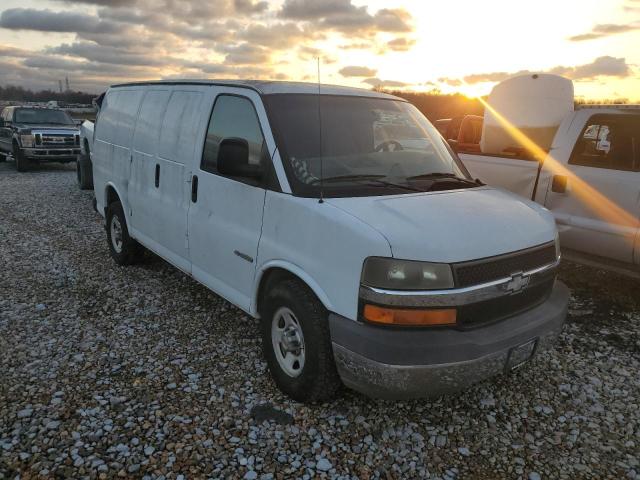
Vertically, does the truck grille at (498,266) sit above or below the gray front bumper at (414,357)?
above

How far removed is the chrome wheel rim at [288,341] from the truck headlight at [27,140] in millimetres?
14459

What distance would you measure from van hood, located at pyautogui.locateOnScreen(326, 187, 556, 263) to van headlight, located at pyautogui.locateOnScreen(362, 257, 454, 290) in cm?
4

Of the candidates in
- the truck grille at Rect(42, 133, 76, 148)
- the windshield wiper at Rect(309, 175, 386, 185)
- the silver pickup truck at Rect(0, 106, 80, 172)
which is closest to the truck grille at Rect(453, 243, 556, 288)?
the windshield wiper at Rect(309, 175, 386, 185)

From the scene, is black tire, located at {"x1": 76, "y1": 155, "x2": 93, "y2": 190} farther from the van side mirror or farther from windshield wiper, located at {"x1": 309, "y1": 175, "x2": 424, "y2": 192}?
windshield wiper, located at {"x1": 309, "y1": 175, "x2": 424, "y2": 192}

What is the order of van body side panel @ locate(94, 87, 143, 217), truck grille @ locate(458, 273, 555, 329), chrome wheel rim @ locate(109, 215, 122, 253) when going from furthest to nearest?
chrome wheel rim @ locate(109, 215, 122, 253), van body side panel @ locate(94, 87, 143, 217), truck grille @ locate(458, 273, 555, 329)

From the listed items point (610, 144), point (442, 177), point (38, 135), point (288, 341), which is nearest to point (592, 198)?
point (610, 144)

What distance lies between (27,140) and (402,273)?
15.5 metres

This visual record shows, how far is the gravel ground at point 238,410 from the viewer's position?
2869 millimetres

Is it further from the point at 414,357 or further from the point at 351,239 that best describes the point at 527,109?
the point at 414,357

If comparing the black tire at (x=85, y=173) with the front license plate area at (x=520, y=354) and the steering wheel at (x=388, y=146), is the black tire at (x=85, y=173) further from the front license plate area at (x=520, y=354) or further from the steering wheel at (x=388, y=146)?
the front license plate area at (x=520, y=354)

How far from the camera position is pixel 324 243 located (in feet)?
9.60

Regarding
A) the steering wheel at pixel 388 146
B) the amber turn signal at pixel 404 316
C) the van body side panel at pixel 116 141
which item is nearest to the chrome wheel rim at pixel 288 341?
the amber turn signal at pixel 404 316

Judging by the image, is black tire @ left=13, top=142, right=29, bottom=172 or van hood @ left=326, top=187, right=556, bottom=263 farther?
black tire @ left=13, top=142, right=29, bottom=172

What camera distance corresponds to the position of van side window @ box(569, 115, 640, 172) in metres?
4.94
